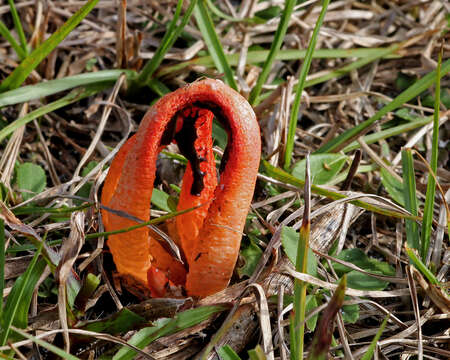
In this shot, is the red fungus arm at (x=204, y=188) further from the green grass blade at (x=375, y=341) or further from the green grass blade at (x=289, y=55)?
the green grass blade at (x=289, y=55)

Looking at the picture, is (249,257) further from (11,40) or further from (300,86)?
(11,40)

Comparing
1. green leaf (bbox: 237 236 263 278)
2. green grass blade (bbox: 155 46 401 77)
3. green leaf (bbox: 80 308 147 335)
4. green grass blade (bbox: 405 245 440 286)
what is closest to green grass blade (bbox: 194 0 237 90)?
green grass blade (bbox: 155 46 401 77)

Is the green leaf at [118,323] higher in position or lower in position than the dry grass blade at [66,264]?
lower

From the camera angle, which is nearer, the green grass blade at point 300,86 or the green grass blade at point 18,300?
the green grass blade at point 18,300

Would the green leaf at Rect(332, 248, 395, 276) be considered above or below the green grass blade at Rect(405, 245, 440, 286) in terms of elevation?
below

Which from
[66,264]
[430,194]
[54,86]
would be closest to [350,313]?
[430,194]

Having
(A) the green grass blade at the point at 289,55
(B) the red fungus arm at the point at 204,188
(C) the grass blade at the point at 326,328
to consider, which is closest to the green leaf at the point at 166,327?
(B) the red fungus arm at the point at 204,188

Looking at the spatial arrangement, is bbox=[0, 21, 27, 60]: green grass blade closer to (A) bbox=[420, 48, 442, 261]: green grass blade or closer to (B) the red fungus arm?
(B) the red fungus arm

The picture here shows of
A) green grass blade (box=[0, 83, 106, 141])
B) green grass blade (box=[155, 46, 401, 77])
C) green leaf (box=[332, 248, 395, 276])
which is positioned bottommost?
green leaf (box=[332, 248, 395, 276])
